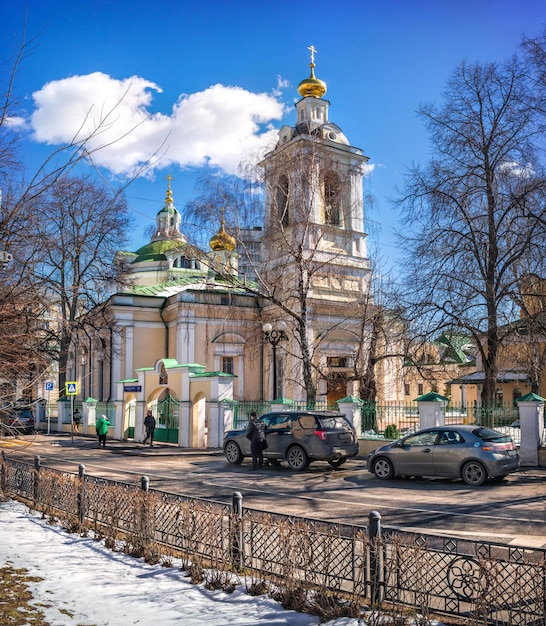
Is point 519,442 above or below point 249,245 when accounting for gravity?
below

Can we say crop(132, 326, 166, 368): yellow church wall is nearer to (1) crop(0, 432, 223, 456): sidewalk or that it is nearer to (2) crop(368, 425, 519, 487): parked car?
(1) crop(0, 432, 223, 456): sidewalk

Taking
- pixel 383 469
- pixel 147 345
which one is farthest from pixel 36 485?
pixel 147 345

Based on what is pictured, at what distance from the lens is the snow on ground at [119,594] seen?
219 inches

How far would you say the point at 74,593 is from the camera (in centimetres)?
629

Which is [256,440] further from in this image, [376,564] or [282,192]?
[282,192]

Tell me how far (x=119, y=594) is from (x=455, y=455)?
30.3 feet

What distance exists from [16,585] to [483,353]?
593 inches

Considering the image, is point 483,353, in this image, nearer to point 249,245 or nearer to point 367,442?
point 367,442

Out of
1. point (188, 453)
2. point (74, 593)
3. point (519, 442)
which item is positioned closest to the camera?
point (74, 593)

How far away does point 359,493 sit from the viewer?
1265cm

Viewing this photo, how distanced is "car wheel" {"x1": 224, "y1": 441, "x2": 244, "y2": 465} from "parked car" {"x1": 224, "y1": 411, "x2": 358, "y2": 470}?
1233mm

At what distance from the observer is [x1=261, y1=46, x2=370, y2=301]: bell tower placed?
78.3 feet

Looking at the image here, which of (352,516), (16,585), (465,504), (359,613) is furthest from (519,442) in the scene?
(16,585)

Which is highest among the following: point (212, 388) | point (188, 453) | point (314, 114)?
point (314, 114)
